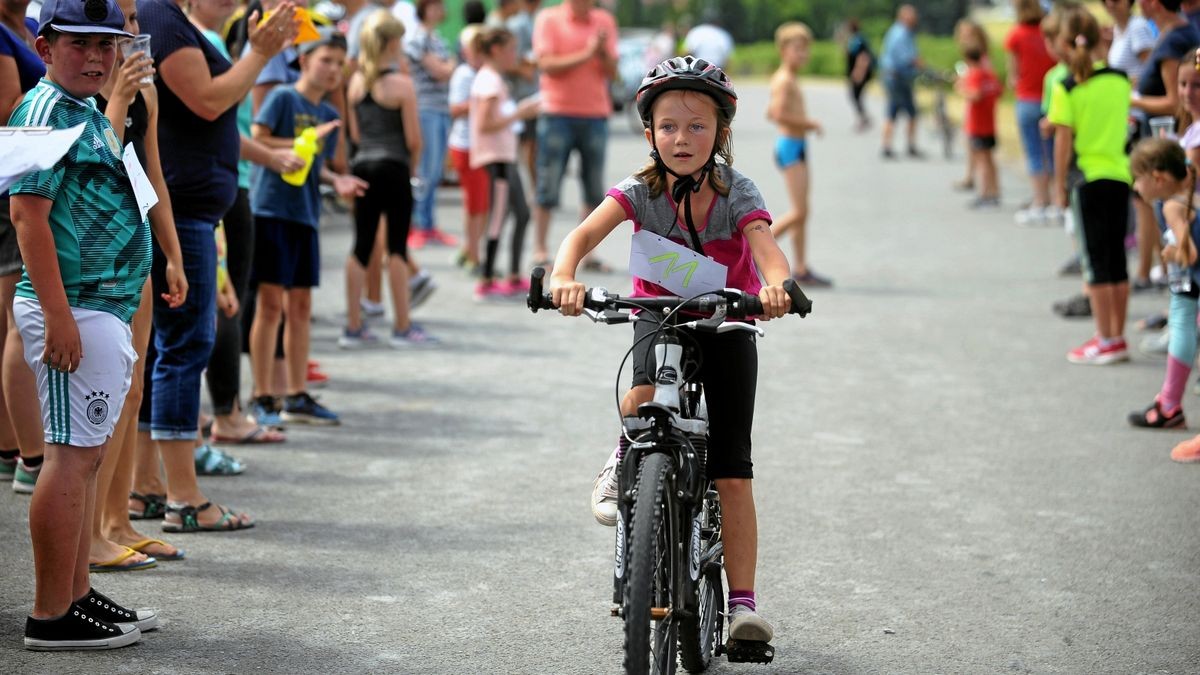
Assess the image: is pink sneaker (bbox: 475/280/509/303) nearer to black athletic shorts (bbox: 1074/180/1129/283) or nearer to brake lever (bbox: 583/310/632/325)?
black athletic shorts (bbox: 1074/180/1129/283)

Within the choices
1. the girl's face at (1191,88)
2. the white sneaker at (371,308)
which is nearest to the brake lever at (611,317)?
the girl's face at (1191,88)

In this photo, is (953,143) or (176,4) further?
(953,143)

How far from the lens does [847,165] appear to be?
2388 centimetres

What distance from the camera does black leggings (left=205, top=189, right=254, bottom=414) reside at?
6914mm

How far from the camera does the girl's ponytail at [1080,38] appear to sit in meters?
10.3

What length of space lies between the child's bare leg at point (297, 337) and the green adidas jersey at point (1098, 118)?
17.0 ft

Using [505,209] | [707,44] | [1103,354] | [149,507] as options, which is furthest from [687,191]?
[707,44]

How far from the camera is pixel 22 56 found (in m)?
5.99

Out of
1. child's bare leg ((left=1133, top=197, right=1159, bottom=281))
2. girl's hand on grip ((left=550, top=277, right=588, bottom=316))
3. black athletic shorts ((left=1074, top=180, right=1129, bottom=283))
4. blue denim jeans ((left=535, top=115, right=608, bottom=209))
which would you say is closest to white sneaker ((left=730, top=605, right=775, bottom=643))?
girl's hand on grip ((left=550, top=277, right=588, bottom=316))

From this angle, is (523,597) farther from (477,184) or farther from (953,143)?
(953,143)

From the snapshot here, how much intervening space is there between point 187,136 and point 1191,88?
4912 mm

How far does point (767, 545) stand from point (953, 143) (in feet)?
73.1

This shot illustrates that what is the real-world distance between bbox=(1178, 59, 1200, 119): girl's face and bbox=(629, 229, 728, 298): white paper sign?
4.24 m

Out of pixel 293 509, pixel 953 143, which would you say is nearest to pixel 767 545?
pixel 293 509
